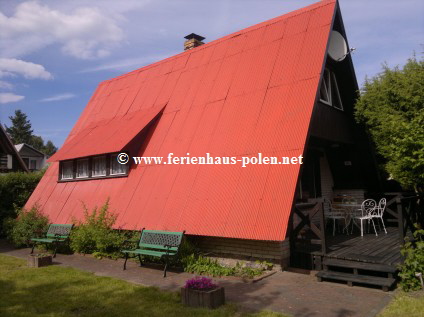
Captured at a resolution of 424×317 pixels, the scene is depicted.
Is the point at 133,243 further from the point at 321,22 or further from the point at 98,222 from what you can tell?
the point at 321,22

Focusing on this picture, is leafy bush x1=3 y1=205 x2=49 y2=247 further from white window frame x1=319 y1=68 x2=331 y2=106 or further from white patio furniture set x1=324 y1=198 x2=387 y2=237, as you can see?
white window frame x1=319 y1=68 x2=331 y2=106

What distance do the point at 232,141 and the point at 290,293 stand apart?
410cm

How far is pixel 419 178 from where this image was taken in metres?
7.54

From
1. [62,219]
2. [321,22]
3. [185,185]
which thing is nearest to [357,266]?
[185,185]

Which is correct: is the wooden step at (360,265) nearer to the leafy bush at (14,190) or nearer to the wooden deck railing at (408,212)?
the wooden deck railing at (408,212)

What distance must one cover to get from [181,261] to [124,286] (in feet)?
5.61

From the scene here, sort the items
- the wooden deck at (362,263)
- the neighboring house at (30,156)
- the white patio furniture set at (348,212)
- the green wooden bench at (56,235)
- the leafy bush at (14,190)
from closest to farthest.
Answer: the wooden deck at (362,263) < the white patio furniture set at (348,212) < the green wooden bench at (56,235) < the leafy bush at (14,190) < the neighboring house at (30,156)

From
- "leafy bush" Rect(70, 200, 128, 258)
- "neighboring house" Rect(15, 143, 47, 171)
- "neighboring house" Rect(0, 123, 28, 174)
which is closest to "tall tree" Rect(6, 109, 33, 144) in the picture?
"neighboring house" Rect(15, 143, 47, 171)

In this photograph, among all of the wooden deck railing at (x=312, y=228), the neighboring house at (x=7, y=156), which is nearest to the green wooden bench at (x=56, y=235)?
the wooden deck railing at (x=312, y=228)

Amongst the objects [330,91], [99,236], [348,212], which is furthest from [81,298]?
[330,91]

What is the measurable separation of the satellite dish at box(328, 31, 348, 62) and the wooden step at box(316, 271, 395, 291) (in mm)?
6416

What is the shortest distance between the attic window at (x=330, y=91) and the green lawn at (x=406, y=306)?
236 inches

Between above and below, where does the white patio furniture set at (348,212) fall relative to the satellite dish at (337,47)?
below

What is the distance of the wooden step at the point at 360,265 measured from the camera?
6496mm
